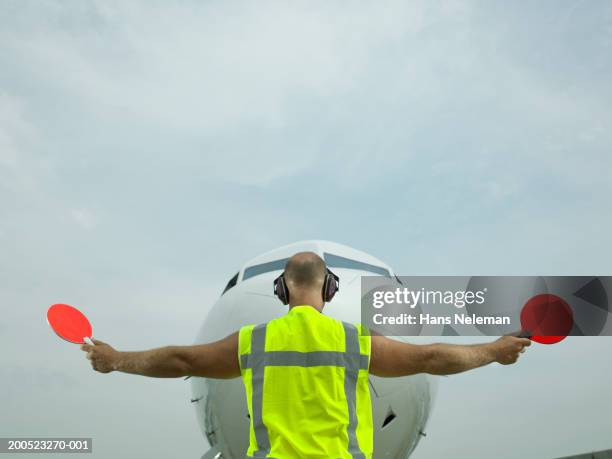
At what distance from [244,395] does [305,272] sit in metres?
3.03

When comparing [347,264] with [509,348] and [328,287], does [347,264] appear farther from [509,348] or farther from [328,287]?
[509,348]

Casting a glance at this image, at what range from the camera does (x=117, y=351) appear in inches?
136

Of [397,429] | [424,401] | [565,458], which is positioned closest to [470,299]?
[424,401]

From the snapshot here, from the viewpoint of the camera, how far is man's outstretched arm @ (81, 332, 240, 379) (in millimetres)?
3178

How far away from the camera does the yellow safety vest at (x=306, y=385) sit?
3.00m

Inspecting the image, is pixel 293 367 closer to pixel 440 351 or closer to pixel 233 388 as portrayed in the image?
pixel 440 351

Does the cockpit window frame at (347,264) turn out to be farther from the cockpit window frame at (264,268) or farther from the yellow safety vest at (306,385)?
the yellow safety vest at (306,385)

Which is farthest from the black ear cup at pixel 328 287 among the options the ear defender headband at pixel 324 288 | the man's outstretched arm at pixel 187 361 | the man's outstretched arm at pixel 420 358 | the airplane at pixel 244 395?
the airplane at pixel 244 395

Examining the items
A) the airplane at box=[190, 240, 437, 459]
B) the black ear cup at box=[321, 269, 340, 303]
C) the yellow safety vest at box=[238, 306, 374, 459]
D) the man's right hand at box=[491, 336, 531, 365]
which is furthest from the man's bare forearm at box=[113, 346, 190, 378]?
the airplane at box=[190, 240, 437, 459]

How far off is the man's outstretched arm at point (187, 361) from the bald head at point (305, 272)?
0.46m

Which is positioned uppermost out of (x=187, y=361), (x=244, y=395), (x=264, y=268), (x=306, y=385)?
(x=264, y=268)

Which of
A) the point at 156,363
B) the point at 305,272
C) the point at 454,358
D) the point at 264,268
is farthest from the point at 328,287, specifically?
the point at 264,268

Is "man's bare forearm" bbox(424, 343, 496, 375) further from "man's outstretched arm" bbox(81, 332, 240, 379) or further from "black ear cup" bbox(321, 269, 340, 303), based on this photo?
"man's outstretched arm" bbox(81, 332, 240, 379)

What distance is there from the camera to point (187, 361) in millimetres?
3184
